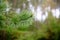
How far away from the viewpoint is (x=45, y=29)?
0.83 meters

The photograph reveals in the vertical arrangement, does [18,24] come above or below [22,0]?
below

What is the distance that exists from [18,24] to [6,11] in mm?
213

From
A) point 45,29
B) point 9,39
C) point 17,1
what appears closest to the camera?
point 45,29

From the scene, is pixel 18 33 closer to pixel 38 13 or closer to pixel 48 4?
pixel 38 13

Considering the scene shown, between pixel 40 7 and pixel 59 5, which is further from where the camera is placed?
pixel 40 7

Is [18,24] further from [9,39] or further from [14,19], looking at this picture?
[9,39]

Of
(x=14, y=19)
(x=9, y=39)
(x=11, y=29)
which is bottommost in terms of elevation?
(x=9, y=39)

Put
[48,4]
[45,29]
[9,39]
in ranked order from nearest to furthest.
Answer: [45,29]
[9,39]
[48,4]

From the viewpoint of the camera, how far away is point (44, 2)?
2717mm

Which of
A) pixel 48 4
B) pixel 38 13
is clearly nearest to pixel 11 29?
pixel 38 13

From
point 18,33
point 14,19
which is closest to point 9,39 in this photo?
point 18,33

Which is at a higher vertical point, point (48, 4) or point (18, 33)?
point (48, 4)

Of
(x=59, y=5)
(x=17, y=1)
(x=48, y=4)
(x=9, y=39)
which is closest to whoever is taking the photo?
(x=9, y=39)

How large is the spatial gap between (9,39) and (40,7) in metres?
0.98
